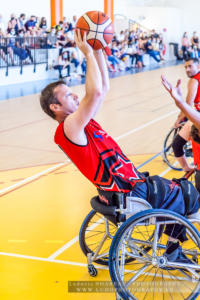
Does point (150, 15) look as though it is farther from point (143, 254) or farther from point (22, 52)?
point (143, 254)

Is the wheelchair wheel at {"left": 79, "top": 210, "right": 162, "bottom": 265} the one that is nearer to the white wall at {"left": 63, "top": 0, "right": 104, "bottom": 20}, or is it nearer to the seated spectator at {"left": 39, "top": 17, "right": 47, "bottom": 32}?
→ the seated spectator at {"left": 39, "top": 17, "right": 47, "bottom": 32}

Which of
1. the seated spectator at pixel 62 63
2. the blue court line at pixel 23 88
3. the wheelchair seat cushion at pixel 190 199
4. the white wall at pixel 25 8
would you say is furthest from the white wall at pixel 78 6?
the wheelchair seat cushion at pixel 190 199

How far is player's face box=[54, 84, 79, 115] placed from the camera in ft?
8.55

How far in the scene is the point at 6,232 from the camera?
3.72m

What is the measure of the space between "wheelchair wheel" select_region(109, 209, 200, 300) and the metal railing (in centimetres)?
1138

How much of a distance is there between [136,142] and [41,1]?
1492 cm

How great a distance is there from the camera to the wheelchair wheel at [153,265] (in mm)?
2467

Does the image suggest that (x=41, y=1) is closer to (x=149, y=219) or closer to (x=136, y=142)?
Answer: (x=136, y=142)

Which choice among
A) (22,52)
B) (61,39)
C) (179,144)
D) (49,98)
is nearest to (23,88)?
(22,52)

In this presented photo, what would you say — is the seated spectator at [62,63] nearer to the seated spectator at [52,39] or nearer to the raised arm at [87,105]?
the seated spectator at [52,39]

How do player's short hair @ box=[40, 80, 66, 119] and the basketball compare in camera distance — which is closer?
player's short hair @ box=[40, 80, 66, 119]

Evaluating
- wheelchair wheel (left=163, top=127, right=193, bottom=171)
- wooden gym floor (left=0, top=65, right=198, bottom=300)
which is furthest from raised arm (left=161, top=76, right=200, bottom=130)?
wheelchair wheel (left=163, top=127, right=193, bottom=171)

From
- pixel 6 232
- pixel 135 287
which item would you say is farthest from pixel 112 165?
pixel 6 232

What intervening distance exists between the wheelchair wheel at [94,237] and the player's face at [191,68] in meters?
2.22
